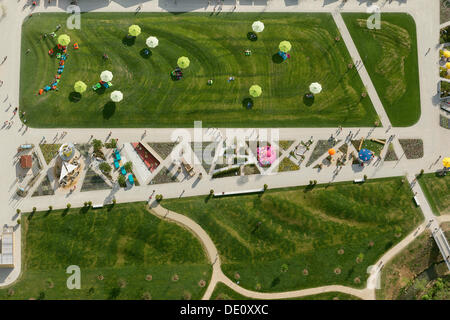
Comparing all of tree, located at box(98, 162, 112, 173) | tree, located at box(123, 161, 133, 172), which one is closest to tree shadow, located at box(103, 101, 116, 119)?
tree, located at box(98, 162, 112, 173)

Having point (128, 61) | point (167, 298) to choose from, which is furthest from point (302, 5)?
point (167, 298)

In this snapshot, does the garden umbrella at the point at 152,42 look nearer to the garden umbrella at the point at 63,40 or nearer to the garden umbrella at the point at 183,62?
the garden umbrella at the point at 183,62

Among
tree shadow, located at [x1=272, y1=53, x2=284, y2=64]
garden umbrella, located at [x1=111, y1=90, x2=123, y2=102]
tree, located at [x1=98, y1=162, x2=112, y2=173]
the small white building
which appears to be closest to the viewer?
the small white building

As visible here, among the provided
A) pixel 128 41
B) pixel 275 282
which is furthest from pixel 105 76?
pixel 275 282

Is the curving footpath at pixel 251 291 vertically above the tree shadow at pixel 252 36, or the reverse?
the tree shadow at pixel 252 36

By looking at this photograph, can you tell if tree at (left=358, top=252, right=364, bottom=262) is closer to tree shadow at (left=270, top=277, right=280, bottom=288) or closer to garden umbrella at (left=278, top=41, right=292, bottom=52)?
tree shadow at (left=270, top=277, right=280, bottom=288)

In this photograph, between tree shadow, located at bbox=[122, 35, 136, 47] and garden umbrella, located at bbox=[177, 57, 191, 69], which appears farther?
tree shadow, located at bbox=[122, 35, 136, 47]

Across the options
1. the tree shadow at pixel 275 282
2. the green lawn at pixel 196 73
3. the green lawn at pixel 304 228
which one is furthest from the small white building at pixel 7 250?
the tree shadow at pixel 275 282

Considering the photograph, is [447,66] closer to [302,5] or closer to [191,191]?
[302,5]
